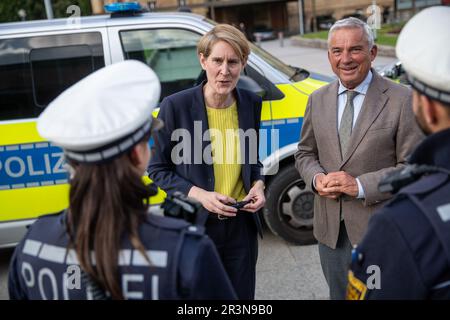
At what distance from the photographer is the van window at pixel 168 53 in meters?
4.12

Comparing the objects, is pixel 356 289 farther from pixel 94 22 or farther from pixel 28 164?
pixel 94 22

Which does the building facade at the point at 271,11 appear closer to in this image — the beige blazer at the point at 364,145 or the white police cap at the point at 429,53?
the beige blazer at the point at 364,145

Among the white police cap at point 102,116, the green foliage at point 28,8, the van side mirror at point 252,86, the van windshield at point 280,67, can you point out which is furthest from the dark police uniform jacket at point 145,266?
the green foliage at point 28,8

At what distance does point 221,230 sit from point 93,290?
3.82 feet

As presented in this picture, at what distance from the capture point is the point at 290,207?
13.9 ft

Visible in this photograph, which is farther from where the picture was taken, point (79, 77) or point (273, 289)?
point (79, 77)

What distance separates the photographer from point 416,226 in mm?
1198

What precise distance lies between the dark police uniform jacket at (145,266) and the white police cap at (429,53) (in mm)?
738

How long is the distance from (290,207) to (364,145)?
2002mm

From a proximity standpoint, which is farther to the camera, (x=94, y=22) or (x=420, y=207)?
(x=94, y=22)

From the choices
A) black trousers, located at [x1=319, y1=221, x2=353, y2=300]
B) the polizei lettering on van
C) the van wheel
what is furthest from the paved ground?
black trousers, located at [x1=319, y1=221, x2=353, y2=300]

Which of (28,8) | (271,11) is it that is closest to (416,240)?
(271,11)

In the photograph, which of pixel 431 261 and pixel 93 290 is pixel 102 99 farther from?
pixel 431 261

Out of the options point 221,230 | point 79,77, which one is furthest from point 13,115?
point 221,230
